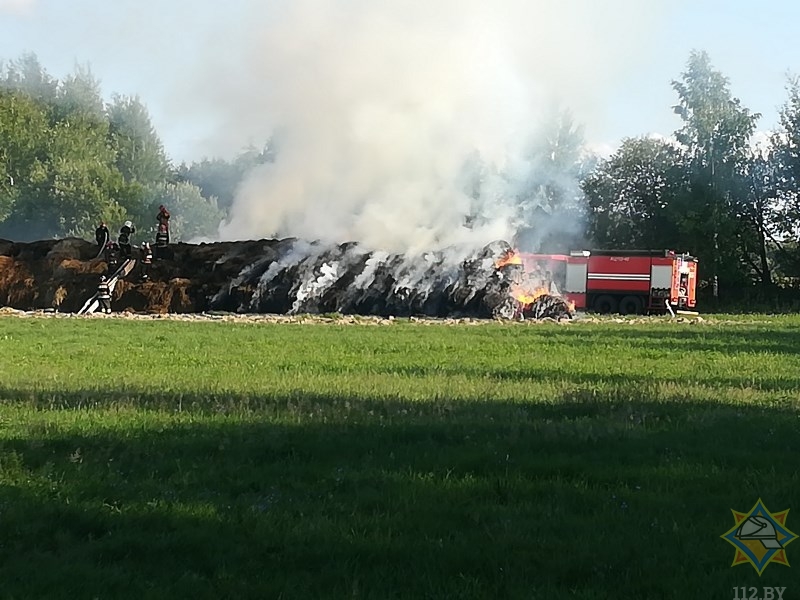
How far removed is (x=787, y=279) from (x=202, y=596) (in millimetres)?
58485

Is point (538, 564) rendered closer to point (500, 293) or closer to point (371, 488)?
point (371, 488)

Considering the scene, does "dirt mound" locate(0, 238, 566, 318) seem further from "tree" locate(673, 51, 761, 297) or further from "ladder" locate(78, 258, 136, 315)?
"tree" locate(673, 51, 761, 297)

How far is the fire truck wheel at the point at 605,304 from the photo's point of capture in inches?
1949

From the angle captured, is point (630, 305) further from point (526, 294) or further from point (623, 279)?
point (526, 294)

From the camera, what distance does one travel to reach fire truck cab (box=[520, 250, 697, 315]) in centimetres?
4819

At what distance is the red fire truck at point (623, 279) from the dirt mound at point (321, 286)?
1065cm

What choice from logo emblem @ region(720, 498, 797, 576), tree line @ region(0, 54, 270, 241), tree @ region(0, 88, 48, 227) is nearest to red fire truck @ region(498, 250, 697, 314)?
tree line @ region(0, 54, 270, 241)

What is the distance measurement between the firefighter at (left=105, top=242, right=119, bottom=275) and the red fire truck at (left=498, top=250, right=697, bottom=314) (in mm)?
19287

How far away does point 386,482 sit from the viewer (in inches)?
292

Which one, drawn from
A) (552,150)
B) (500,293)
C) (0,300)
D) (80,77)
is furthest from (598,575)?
(80,77)

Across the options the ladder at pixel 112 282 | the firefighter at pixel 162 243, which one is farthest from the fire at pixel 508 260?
the ladder at pixel 112 282

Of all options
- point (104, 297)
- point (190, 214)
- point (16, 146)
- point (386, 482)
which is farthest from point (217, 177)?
point (386, 482)

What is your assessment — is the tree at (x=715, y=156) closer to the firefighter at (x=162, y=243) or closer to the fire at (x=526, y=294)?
the fire at (x=526, y=294)

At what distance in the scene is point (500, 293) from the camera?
36531mm
